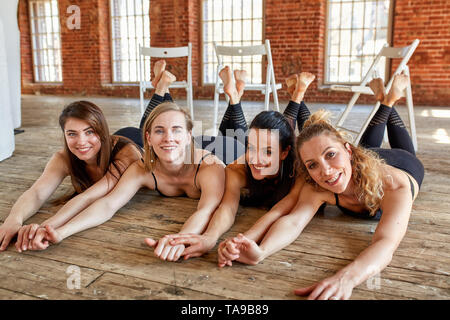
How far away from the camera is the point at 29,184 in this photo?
2.71 meters

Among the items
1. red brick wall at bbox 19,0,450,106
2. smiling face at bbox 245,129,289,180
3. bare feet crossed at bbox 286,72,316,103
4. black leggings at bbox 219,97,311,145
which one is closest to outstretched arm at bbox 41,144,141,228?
smiling face at bbox 245,129,289,180

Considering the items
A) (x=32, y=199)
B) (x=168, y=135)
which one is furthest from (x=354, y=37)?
(x=32, y=199)

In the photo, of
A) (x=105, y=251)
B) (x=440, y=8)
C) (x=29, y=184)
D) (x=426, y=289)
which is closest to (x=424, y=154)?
(x=426, y=289)

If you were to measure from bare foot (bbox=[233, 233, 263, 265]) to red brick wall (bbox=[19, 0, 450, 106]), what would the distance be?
20.8ft

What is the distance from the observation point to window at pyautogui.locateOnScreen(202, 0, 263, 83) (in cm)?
811

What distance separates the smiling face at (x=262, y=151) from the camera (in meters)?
1.92

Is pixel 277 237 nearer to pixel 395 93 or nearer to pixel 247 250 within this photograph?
pixel 247 250

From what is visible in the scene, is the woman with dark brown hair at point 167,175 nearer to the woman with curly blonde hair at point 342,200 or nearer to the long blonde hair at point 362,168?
the woman with curly blonde hair at point 342,200

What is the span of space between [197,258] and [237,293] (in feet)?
1.00

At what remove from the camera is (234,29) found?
8336 mm

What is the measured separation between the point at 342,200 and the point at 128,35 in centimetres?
851

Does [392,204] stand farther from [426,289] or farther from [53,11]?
[53,11]

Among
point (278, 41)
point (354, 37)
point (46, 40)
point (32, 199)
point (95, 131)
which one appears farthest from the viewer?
point (46, 40)
